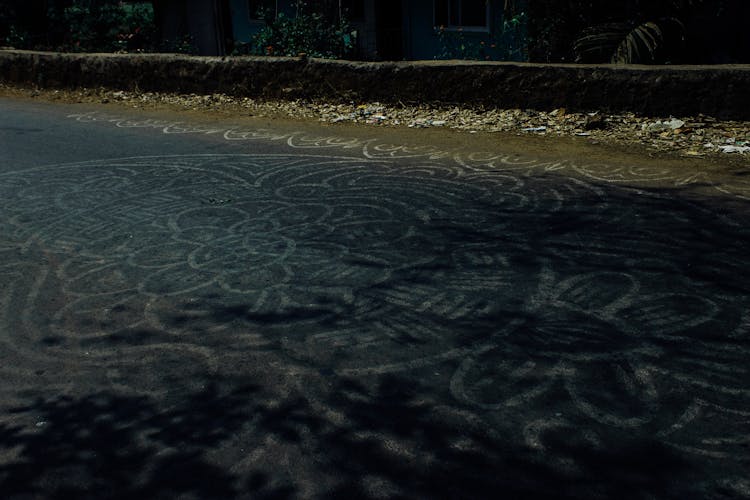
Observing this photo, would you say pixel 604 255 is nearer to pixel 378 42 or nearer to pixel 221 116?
pixel 221 116

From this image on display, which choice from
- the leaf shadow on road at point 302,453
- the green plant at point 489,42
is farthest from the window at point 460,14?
the leaf shadow on road at point 302,453

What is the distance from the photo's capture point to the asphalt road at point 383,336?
255cm

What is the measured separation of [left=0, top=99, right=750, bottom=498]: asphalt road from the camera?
255 centimetres

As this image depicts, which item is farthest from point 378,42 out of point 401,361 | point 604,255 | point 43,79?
point 401,361

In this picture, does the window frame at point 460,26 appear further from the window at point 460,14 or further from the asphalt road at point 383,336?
the asphalt road at point 383,336

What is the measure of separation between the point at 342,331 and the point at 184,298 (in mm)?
1056

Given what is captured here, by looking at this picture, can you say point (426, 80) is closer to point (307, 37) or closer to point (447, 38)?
point (307, 37)

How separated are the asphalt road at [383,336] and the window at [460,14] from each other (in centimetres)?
928

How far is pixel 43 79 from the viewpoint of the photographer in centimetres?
1243

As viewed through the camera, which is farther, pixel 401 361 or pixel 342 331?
pixel 342 331

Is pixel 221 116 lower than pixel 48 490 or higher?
higher

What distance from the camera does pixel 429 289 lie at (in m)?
3.96

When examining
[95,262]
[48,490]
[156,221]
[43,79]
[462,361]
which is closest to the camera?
[48,490]

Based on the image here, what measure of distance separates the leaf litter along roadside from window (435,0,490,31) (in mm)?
6160
